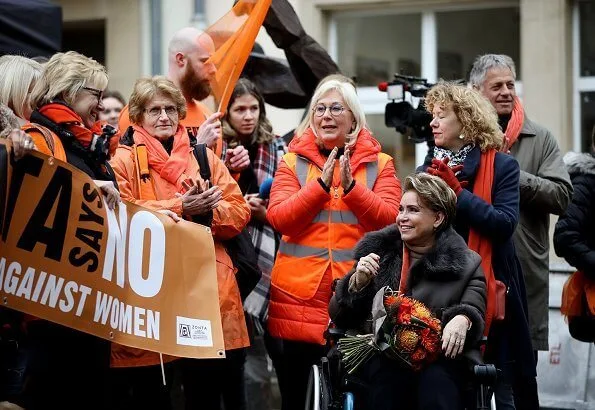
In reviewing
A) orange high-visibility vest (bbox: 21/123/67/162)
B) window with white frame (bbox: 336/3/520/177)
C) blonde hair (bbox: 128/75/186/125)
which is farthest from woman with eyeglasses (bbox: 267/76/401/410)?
window with white frame (bbox: 336/3/520/177)

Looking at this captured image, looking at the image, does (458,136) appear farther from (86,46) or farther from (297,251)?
(86,46)

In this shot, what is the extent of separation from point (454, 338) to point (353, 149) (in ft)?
4.87

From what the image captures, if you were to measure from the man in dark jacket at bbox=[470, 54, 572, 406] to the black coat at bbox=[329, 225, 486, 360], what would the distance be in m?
1.04

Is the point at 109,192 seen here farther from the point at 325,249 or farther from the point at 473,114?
the point at 473,114

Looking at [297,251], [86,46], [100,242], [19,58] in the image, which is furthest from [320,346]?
[86,46]

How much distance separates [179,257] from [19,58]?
124 centimetres

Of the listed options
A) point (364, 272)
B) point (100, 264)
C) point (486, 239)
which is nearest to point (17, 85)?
point (100, 264)

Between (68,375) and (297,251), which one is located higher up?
(297,251)

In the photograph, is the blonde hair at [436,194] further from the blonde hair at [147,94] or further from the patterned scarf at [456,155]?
the blonde hair at [147,94]

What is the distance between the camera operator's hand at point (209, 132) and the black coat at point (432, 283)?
126cm

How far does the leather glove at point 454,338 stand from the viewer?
→ 6457mm

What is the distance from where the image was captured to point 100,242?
6.45 meters

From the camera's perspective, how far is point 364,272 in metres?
6.71

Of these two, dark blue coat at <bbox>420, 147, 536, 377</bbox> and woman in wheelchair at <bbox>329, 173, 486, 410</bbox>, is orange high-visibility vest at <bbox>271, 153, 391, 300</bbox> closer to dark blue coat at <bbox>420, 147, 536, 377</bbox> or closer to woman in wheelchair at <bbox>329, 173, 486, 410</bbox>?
woman in wheelchair at <bbox>329, 173, 486, 410</bbox>
